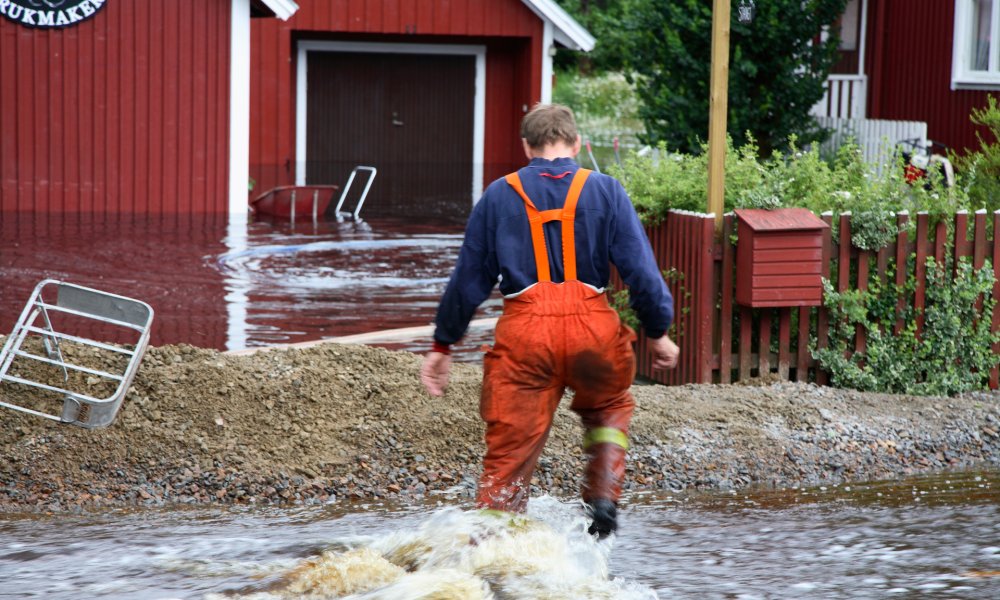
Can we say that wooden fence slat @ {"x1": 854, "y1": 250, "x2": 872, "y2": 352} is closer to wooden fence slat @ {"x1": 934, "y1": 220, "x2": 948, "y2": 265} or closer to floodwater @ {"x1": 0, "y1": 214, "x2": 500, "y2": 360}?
wooden fence slat @ {"x1": 934, "y1": 220, "x2": 948, "y2": 265}

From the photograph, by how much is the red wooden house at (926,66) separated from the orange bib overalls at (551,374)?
14877mm

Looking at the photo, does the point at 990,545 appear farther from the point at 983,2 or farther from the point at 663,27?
the point at 983,2

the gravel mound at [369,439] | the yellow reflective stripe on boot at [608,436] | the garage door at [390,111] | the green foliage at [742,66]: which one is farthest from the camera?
the garage door at [390,111]

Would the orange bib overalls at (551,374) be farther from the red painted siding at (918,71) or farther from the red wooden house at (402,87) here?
the red wooden house at (402,87)

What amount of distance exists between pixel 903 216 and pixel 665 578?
3822mm

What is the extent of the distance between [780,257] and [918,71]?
1405cm

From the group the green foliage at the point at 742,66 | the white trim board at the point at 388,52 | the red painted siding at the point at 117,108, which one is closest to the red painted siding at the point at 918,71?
the green foliage at the point at 742,66

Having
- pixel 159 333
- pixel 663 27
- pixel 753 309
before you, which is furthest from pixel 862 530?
pixel 663 27

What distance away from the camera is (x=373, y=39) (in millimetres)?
26859

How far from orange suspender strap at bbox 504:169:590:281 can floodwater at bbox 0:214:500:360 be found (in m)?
4.30

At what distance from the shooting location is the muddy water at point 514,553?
476cm

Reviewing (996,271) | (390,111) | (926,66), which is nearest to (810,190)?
(996,271)

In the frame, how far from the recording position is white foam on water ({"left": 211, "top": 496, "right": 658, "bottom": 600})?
463cm

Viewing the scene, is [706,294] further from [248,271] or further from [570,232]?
[248,271]
